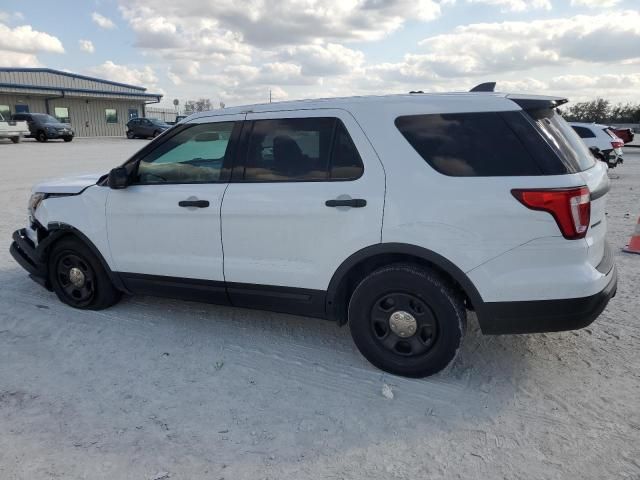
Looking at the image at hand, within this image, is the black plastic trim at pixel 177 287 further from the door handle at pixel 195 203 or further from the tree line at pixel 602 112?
the tree line at pixel 602 112

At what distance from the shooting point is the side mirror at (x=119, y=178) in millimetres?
3961

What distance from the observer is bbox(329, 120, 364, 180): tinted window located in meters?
3.30

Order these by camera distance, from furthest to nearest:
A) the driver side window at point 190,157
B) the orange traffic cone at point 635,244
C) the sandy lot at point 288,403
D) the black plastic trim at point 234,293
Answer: the orange traffic cone at point 635,244 → the driver side window at point 190,157 → the black plastic trim at point 234,293 → the sandy lot at point 288,403

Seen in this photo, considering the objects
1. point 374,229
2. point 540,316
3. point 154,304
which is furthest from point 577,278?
point 154,304

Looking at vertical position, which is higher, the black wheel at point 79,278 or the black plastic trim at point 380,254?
the black plastic trim at point 380,254

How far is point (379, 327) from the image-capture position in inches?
133

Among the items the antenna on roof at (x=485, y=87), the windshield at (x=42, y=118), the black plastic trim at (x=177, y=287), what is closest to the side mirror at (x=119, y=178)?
the black plastic trim at (x=177, y=287)

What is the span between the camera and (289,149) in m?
3.56

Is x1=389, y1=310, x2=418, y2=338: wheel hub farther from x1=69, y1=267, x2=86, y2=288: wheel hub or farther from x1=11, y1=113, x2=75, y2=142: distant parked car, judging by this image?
x1=11, y1=113, x2=75, y2=142: distant parked car

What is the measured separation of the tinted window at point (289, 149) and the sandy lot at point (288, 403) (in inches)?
51.2

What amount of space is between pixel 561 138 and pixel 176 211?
2.70 meters

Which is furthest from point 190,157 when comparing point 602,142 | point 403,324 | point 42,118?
point 42,118

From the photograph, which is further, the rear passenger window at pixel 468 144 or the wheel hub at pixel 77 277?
the wheel hub at pixel 77 277

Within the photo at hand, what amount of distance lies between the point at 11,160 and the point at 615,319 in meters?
20.1
